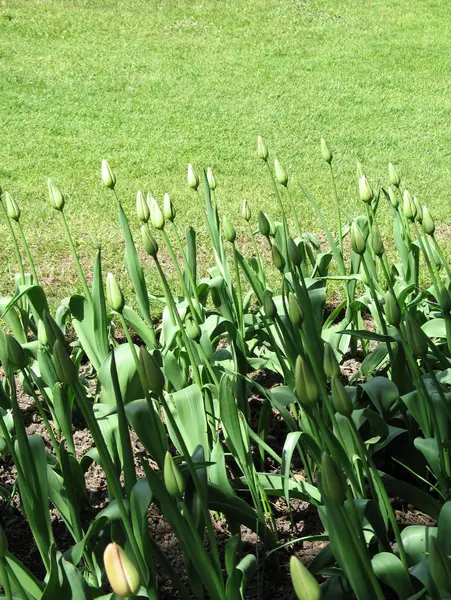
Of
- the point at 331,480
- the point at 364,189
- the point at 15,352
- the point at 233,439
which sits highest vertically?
the point at 364,189

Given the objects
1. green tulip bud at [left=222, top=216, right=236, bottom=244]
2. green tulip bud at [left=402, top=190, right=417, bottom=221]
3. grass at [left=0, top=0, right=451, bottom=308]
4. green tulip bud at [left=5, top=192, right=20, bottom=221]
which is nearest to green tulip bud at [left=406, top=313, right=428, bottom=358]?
green tulip bud at [left=402, top=190, right=417, bottom=221]

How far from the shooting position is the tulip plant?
1.41 meters

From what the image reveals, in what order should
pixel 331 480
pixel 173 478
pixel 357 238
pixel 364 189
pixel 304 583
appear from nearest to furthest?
1. pixel 304 583
2. pixel 331 480
3. pixel 173 478
4. pixel 357 238
5. pixel 364 189

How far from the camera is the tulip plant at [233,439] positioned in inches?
55.5

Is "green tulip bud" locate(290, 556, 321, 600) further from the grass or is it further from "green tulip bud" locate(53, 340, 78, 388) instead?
the grass

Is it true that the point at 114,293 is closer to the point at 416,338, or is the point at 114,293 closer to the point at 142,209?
the point at 142,209

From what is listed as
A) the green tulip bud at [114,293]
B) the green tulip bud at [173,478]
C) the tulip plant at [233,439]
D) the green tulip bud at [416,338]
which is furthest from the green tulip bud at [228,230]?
the green tulip bud at [173,478]

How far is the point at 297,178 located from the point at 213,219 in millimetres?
3496

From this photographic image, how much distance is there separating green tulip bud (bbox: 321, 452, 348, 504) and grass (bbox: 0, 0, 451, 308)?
302 centimetres

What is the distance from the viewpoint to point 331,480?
116cm

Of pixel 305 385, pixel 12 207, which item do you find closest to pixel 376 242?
pixel 305 385

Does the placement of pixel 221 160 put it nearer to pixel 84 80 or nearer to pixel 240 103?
pixel 240 103

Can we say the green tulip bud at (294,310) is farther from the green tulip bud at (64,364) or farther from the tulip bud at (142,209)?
the tulip bud at (142,209)

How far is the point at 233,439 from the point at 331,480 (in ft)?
2.69
